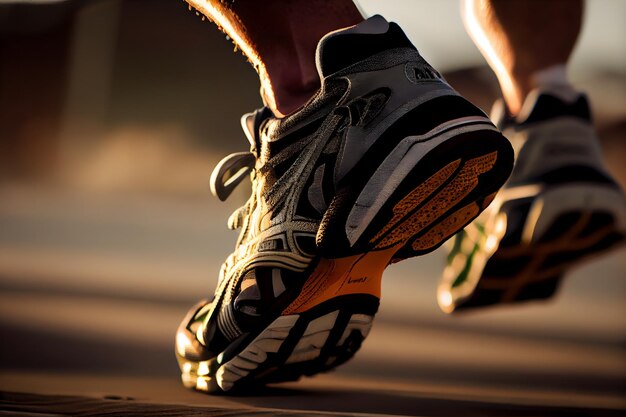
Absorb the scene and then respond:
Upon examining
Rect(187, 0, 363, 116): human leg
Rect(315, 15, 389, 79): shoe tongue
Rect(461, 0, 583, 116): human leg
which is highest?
Rect(461, 0, 583, 116): human leg

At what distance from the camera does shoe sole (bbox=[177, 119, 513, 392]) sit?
86 cm

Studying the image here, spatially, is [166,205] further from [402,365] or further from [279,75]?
[279,75]

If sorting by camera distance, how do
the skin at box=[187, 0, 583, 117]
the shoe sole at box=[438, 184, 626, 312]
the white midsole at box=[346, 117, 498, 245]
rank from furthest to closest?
the shoe sole at box=[438, 184, 626, 312]
the skin at box=[187, 0, 583, 117]
the white midsole at box=[346, 117, 498, 245]

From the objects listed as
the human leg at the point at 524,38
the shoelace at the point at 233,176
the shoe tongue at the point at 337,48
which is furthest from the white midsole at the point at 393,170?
the human leg at the point at 524,38

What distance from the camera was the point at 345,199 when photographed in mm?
874

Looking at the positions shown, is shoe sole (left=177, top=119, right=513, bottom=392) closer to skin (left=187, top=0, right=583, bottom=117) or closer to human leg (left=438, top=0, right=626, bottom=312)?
skin (left=187, top=0, right=583, bottom=117)

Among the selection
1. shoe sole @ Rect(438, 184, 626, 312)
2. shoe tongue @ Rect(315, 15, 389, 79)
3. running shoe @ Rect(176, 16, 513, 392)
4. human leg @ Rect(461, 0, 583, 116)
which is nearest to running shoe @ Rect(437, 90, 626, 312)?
shoe sole @ Rect(438, 184, 626, 312)

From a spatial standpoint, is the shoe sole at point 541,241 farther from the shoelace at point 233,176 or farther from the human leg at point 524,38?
the shoelace at point 233,176

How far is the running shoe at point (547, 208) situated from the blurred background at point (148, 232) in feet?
0.57

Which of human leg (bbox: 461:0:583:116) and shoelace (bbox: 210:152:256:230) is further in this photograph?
human leg (bbox: 461:0:583:116)

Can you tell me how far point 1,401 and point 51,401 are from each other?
5 centimetres

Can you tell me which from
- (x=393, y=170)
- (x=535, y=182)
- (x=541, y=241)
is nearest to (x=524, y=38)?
(x=535, y=182)

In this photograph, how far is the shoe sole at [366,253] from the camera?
0.86m

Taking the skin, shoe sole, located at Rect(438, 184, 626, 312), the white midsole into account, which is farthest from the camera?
shoe sole, located at Rect(438, 184, 626, 312)
